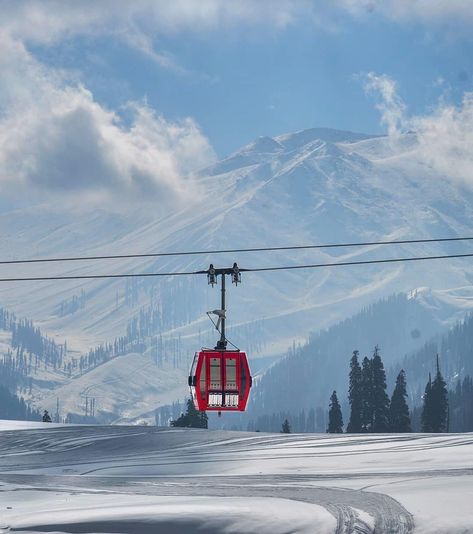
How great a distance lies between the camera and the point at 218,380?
43250 millimetres

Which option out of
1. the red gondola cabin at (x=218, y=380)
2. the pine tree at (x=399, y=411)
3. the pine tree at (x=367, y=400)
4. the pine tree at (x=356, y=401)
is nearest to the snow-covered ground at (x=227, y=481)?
the red gondola cabin at (x=218, y=380)

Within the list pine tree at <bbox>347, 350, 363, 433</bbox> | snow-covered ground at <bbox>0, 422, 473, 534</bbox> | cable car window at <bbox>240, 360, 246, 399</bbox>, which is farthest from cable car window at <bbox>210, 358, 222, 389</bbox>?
pine tree at <bbox>347, 350, 363, 433</bbox>

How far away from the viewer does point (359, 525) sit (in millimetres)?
34031

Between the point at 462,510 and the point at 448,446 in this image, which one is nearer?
the point at 462,510

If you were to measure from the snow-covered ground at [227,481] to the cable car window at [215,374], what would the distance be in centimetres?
440

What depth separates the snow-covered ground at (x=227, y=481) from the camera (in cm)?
3431

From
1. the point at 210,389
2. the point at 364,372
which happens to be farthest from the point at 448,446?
the point at 364,372

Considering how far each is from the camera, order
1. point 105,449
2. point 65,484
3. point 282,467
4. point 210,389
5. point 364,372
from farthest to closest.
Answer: point 364,372 → point 105,449 → point 282,467 → point 65,484 → point 210,389

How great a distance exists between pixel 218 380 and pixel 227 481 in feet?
24.3

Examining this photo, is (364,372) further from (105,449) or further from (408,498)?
(408,498)

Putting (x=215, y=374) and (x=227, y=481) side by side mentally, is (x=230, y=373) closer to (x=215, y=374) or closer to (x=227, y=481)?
(x=215, y=374)

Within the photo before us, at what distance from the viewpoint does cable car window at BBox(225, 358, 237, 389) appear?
142 ft

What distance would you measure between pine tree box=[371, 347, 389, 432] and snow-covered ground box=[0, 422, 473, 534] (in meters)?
63.2

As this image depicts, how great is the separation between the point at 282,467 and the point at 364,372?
87.0 m
